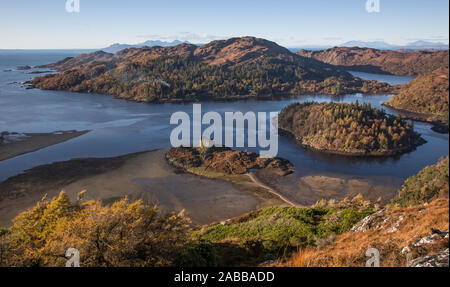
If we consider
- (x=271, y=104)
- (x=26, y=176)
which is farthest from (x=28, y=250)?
(x=271, y=104)

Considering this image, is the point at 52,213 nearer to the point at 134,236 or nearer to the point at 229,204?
the point at 134,236

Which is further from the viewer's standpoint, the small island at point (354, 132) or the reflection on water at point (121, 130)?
the small island at point (354, 132)

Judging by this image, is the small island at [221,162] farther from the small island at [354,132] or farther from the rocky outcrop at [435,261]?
the rocky outcrop at [435,261]

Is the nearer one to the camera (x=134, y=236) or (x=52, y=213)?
(x=134, y=236)

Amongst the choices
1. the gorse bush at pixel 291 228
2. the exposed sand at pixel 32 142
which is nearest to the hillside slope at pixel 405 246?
the gorse bush at pixel 291 228
